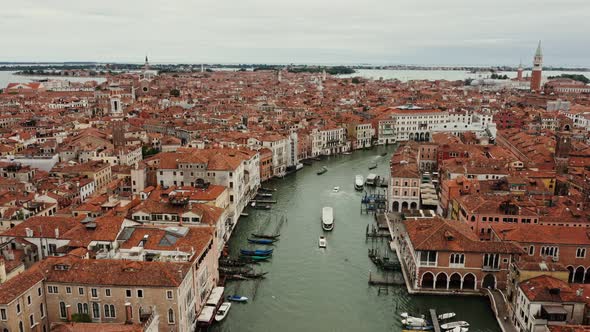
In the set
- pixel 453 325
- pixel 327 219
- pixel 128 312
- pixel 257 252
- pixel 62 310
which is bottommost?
pixel 453 325

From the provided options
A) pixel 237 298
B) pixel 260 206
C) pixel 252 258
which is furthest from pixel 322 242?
pixel 260 206

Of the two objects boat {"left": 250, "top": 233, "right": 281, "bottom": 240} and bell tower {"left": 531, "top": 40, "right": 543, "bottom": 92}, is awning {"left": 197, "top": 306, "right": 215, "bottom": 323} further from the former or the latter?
bell tower {"left": 531, "top": 40, "right": 543, "bottom": 92}

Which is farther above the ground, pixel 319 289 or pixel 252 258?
pixel 252 258

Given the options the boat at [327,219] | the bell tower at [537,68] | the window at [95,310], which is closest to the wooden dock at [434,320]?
the boat at [327,219]

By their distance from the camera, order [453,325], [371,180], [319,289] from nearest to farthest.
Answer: [453,325] < [319,289] < [371,180]

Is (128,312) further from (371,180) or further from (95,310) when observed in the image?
(371,180)

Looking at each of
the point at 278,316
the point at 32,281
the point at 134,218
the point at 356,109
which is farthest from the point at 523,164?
the point at 356,109

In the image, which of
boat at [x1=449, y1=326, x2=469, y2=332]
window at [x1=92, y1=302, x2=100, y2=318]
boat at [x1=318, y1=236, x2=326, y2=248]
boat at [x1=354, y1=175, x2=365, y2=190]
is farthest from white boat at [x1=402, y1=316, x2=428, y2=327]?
boat at [x1=354, y1=175, x2=365, y2=190]
